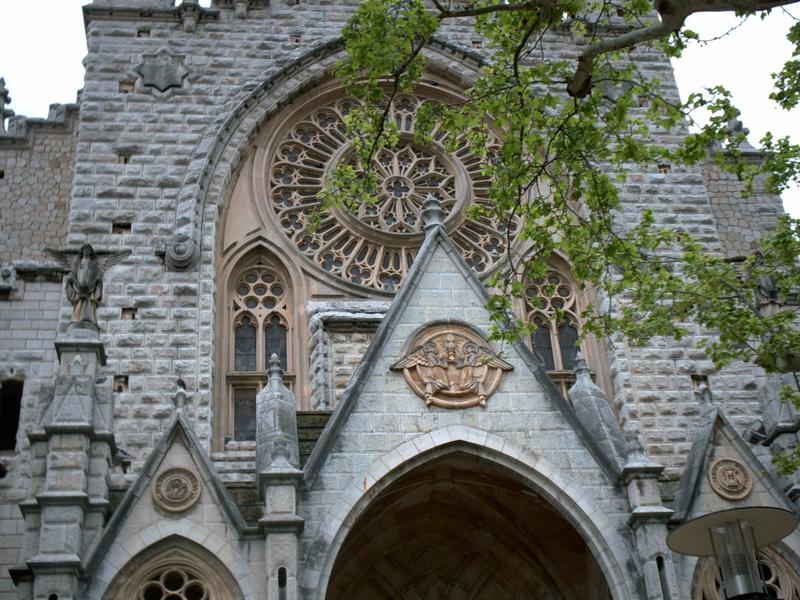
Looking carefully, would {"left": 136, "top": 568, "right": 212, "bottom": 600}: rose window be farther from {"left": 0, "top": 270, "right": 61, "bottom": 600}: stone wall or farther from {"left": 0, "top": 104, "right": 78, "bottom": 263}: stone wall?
{"left": 0, "top": 104, "right": 78, "bottom": 263}: stone wall

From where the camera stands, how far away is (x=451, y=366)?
42.4 feet

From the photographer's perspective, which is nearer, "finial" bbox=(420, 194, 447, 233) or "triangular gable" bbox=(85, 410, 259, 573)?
"triangular gable" bbox=(85, 410, 259, 573)

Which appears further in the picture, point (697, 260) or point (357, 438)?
point (697, 260)

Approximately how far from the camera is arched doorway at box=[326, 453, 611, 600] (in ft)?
44.8

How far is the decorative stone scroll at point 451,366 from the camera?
41.7ft

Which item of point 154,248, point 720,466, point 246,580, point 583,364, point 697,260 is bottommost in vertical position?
point 246,580

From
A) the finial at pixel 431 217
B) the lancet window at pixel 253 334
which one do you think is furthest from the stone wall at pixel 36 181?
the finial at pixel 431 217

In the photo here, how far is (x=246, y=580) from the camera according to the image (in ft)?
37.1

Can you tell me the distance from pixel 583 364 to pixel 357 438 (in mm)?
3139

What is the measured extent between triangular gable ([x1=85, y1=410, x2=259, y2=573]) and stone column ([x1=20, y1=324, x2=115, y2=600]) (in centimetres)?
19

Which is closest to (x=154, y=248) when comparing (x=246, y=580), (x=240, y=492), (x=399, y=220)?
(x=399, y=220)

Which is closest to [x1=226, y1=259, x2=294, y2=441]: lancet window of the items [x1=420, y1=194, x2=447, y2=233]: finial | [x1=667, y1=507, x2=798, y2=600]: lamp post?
[x1=420, y1=194, x2=447, y2=233]: finial

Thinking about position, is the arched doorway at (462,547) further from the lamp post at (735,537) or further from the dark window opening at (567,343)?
the dark window opening at (567,343)

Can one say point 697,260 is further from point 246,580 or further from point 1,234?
point 1,234
